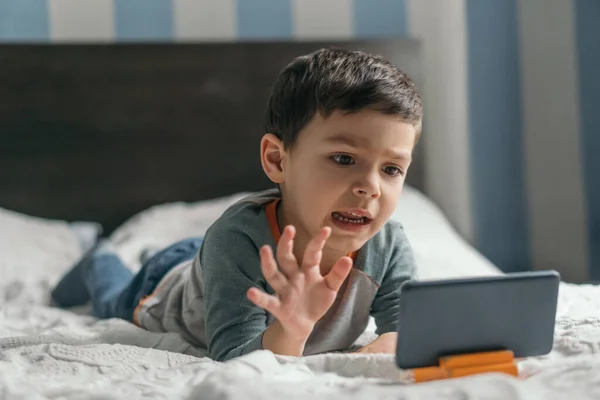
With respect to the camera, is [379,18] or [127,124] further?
[379,18]

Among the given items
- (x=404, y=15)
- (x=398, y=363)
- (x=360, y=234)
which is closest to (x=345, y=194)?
(x=360, y=234)

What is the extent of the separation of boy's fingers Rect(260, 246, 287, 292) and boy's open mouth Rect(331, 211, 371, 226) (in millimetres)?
196

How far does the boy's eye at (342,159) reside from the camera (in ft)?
3.34

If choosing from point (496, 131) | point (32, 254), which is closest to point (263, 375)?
point (32, 254)

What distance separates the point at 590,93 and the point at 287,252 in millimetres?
1984

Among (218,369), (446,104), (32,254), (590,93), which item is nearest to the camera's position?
(218,369)

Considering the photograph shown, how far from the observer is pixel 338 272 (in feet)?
2.84

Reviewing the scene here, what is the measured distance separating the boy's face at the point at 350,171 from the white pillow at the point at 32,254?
94cm

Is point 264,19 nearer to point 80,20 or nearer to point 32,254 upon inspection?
point 80,20

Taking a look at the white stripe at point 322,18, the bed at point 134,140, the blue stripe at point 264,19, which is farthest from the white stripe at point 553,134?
the blue stripe at point 264,19

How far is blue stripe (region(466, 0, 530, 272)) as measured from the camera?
261cm

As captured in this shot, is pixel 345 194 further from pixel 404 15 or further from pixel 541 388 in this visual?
pixel 404 15

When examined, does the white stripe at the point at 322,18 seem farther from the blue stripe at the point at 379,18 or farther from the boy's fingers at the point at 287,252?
the boy's fingers at the point at 287,252

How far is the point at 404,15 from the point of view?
2.78 meters
